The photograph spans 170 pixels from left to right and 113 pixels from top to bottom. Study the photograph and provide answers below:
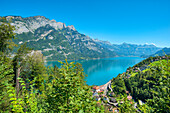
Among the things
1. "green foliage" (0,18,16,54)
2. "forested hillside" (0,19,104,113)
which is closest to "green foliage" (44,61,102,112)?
"forested hillside" (0,19,104,113)

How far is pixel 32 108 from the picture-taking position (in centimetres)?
319

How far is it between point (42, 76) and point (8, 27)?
12062 mm

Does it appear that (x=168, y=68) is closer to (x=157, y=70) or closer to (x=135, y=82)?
(x=157, y=70)

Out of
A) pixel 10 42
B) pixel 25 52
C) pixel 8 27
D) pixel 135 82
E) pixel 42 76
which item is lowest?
pixel 135 82

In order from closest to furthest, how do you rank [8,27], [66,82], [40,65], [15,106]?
[15,106] → [66,82] → [8,27] → [40,65]

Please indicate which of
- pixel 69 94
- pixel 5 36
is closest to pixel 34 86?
pixel 5 36

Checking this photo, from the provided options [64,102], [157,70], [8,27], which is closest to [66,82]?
[64,102]

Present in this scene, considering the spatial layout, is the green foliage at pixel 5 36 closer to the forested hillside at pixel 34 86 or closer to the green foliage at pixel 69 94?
the forested hillside at pixel 34 86

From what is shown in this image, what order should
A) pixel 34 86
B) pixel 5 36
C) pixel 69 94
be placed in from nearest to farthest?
pixel 69 94 < pixel 5 36 < pixel 34 86

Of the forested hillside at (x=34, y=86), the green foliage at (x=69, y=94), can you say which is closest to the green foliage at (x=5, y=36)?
the forested hillside at (x=34, y=86)

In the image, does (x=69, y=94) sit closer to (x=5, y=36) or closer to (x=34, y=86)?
(x=5, y=36)

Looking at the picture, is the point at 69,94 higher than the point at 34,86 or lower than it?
higher

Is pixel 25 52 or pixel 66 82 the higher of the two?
pixel 25 52

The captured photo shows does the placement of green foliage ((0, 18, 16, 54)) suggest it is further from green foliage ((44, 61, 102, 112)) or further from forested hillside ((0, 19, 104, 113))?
green foliage ((44, 61, 102, 112))
